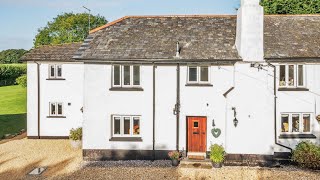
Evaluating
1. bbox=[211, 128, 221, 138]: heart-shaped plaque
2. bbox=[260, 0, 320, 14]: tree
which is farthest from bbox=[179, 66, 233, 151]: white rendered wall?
bbox=[260, 0, 320, 14]: tree

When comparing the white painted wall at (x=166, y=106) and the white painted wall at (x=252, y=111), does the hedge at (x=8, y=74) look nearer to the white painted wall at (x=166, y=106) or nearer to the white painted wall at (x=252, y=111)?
the white painted wall at (x=166, y=106)

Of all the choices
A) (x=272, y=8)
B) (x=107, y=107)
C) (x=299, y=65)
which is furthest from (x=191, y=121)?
(x=272, y=8)

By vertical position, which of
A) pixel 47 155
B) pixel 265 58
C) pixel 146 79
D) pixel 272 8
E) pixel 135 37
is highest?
pixel 272 8

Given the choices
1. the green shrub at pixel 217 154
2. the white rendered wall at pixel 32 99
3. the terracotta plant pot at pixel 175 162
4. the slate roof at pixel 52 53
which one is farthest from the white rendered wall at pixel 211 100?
the white rendered wall at pixel 32 99

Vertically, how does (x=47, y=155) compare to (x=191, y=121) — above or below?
below

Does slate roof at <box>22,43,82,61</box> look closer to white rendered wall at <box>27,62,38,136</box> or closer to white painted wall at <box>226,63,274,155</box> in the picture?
white rendered wall at <box>27,62,38,136</box>

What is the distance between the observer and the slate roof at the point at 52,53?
22.7 meters

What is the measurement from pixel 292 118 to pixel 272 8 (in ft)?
70.2

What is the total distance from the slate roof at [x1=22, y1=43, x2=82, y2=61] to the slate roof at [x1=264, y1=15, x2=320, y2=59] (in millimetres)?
14751

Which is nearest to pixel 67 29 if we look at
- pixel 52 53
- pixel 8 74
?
pixel 8 74

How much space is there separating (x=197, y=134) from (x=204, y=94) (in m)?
2.58

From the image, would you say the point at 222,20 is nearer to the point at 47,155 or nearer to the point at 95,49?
the point at 95,49

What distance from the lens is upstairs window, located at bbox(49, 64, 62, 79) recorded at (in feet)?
75.8

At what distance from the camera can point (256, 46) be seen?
54.5ft
